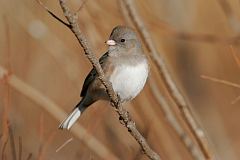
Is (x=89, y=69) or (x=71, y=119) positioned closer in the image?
(x=71, y=119)

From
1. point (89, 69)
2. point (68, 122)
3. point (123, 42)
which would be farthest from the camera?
point (89, 69)

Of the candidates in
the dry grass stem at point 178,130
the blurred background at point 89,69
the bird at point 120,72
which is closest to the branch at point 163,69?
the dry grass stem at point 178,130

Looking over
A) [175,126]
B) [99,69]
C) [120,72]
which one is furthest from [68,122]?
[99,69]

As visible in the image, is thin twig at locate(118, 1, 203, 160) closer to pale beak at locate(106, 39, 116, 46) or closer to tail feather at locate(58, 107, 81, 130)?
pale beak at locate(106, 39, 116, 46)

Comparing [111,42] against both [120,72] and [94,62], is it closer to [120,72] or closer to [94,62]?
[120,72]

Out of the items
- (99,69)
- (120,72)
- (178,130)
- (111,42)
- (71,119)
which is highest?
(99,69)

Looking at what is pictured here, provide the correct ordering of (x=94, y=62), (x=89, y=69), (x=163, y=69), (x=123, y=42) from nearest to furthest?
(x=94, y=62)
(x=163, y=69)
(x=123, y=42)
(x=89, y=69)

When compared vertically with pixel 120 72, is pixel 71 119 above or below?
below

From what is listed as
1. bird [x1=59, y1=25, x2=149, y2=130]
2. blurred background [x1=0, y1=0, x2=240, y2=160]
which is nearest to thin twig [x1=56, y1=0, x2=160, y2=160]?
blurred background [x1=0, y1=0, x2=240, y2=160]
